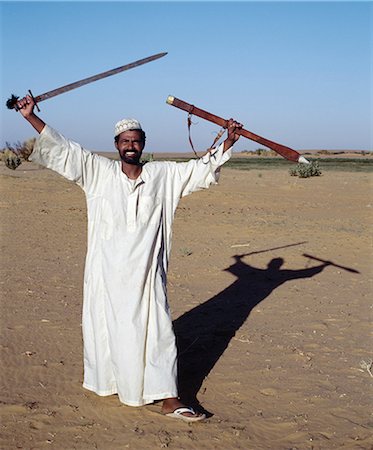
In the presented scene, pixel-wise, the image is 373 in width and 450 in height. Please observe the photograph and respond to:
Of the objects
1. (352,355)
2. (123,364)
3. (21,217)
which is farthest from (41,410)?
(21,217)

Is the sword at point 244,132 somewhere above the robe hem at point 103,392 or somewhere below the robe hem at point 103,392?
above

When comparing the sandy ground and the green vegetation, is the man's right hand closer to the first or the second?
the sandy ground

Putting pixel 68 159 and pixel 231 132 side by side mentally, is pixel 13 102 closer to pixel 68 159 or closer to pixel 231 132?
pixel 68 159

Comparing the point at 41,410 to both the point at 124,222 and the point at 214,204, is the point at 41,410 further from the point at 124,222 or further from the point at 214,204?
the point at 214,204

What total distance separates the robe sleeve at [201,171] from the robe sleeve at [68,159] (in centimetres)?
54

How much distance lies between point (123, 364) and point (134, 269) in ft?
2.08

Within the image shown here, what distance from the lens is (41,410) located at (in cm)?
423

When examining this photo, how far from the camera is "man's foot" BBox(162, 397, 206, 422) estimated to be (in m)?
4.09

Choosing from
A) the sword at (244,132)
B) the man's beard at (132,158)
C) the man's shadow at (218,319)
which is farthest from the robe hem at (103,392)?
the sword at (244,132)

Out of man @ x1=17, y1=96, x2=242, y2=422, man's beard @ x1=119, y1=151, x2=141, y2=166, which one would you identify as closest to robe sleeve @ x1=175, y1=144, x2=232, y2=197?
man @ x1=17, y1=96, x2=242, y2=422

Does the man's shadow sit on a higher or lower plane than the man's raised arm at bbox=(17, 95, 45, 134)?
lower

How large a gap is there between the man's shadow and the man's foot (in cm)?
25

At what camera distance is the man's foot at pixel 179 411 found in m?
4.09

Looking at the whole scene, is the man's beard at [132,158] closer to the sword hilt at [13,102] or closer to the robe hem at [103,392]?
the sword hilt at [13,102]
